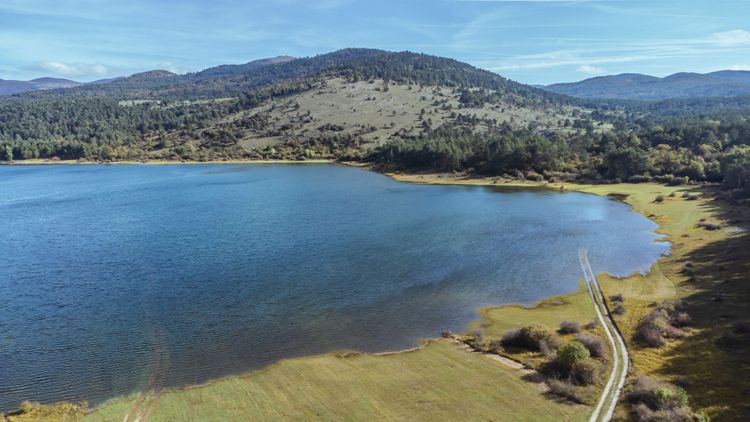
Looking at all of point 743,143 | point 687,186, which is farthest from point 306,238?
point 743,143

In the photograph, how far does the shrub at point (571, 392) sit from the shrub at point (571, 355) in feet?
5.71

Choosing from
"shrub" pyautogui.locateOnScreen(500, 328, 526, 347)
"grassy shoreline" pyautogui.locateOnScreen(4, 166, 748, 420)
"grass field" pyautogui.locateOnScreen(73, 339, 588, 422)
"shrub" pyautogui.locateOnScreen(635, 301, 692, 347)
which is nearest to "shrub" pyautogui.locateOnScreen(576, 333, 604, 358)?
"grassy shoreline" pyautogui.locateOnScreen(4, 166, 748, 420)

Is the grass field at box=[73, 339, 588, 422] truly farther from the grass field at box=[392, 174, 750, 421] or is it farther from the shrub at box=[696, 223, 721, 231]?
the shrub at box=[696, 223, 721, 231]

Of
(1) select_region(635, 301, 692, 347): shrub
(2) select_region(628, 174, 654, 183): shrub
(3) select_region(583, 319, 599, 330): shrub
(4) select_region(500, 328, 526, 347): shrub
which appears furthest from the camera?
(2) select_region(628, 174, 654, 183): shrub

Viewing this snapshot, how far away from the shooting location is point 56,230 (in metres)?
74.1

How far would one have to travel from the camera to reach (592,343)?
1202 inches

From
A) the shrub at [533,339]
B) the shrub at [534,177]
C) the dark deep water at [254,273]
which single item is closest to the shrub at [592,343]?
the shrub at [533,339]

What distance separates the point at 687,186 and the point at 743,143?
40.9 meters

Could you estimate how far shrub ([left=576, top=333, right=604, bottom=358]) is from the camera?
30.1 metres

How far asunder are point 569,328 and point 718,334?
988 centimetres

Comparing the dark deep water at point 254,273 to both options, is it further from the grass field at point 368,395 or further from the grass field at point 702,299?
the grass field at point 702,299

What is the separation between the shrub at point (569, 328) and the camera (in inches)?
1340

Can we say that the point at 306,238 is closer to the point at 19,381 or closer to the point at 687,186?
the point at 19,381

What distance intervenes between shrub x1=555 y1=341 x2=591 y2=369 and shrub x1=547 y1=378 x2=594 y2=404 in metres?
1.74
